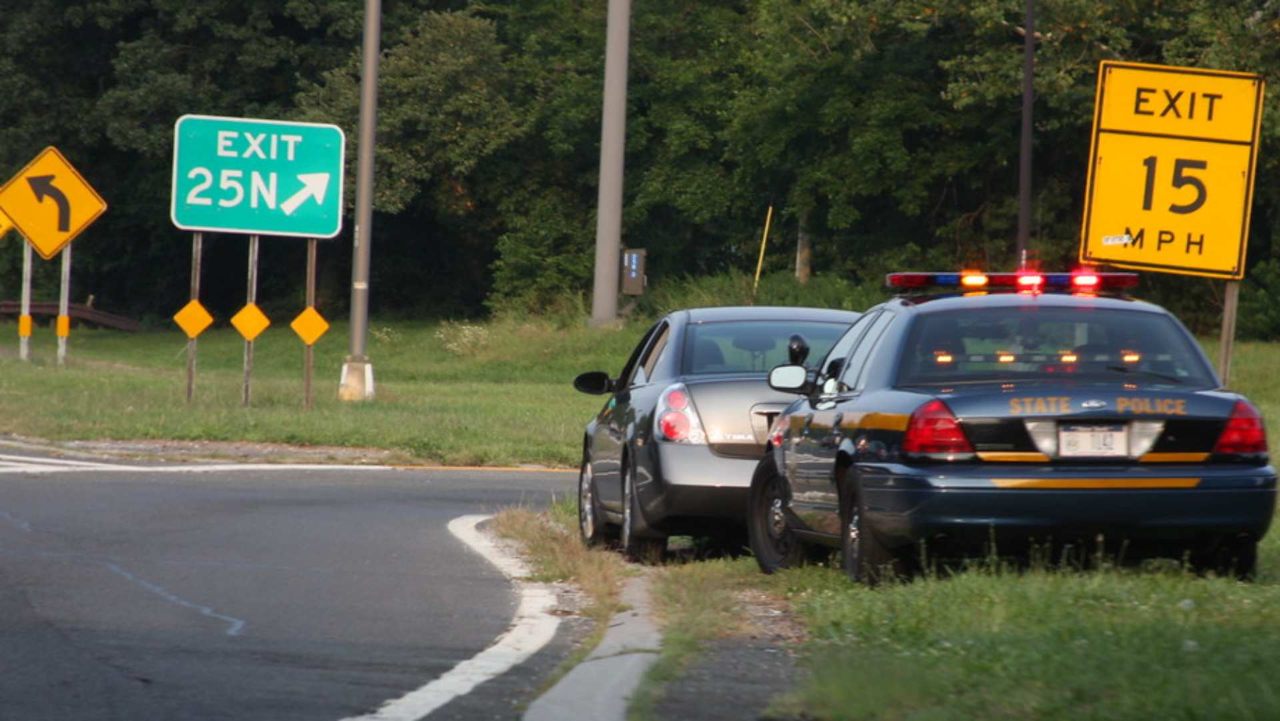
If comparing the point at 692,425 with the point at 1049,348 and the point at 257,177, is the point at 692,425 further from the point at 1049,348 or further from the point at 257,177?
the point at 257,177

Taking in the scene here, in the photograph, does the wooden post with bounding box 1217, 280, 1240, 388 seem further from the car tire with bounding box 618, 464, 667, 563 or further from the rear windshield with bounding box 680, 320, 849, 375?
the car tire with bounding box 618, 464, 667, 563

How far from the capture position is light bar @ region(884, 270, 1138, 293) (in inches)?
401

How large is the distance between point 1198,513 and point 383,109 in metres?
49.9

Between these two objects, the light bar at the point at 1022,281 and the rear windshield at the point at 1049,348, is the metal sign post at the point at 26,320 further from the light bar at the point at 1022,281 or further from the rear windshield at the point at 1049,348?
the rear windshield at the point at 1049,348

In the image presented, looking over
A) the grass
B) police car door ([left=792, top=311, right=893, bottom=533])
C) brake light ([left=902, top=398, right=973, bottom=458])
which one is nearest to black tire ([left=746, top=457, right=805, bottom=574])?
the grass

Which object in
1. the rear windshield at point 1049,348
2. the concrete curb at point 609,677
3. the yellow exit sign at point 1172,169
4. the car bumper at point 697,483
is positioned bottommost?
the concrete curb at point 609,677

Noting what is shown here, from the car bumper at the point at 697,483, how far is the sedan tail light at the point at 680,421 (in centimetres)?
5

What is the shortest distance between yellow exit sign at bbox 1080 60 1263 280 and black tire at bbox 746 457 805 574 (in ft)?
13.7

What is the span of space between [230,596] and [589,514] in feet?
11.3

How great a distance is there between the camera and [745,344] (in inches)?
497

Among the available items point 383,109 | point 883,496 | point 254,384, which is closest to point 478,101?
point 383,109

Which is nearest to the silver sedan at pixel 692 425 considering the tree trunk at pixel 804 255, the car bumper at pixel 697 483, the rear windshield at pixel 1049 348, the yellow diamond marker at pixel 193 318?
the car bumper at pixel 697 483

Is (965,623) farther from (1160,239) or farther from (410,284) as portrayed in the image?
(410,284)

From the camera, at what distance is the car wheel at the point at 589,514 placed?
1306 cm
